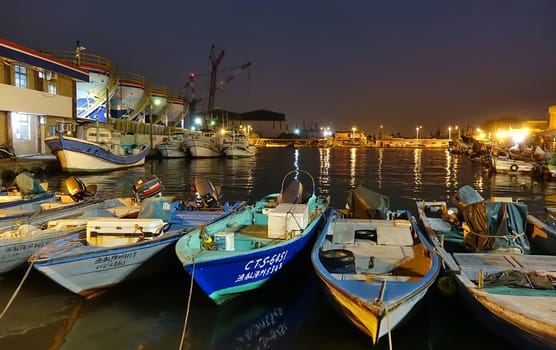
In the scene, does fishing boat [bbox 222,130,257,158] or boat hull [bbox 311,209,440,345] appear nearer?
boat hull [bbox 311,209,440,345]

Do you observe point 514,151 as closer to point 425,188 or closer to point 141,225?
→ point 425,188

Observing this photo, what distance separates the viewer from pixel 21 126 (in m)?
34.6

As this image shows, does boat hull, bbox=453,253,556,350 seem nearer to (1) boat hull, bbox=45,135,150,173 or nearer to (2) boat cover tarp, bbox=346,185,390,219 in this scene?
(2) boat cover tarp, bbox=346,185,390,219

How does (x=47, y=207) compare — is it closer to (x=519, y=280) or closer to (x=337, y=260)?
(x=337, y=260)

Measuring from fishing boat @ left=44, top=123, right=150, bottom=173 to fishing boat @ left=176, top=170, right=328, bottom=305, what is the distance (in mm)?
27115

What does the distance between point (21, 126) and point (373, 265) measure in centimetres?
3495

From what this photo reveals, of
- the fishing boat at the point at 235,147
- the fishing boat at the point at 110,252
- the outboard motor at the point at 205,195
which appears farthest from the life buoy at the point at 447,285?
the fishing boat at the point at 235,147

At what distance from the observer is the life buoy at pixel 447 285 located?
8414mm

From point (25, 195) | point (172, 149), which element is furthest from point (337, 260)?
point (172, 149)

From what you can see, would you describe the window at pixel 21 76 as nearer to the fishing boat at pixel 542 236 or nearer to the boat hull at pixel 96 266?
the boat hull at pixel 96 266

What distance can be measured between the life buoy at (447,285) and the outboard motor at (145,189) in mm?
10265

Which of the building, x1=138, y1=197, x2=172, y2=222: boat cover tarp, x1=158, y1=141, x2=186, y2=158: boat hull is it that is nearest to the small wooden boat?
x1=138, y1=197, x2=172, y2=222: boat cover tarp

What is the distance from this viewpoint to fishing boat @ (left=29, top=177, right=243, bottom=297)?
8156 millimetres

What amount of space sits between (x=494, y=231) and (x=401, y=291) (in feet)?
14.6
